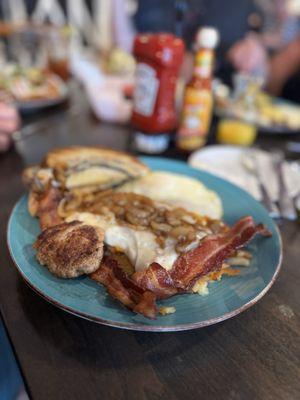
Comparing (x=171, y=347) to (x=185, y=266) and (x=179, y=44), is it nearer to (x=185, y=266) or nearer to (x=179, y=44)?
(x=185, y=266)

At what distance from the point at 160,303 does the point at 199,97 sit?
3.06 feet

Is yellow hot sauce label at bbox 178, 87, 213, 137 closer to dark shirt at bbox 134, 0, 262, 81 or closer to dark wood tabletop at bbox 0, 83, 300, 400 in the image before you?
dark wood tabletop at bbox 0, 83, 300, 400

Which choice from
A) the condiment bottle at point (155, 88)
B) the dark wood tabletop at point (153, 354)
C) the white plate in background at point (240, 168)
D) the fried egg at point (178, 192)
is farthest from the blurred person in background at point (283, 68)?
the dark wood tabletop at point (153, 354)

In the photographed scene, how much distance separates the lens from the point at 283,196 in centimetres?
118

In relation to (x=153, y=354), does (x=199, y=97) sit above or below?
above

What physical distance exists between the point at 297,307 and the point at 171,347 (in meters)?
0.31

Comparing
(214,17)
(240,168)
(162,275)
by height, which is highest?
(214,17)

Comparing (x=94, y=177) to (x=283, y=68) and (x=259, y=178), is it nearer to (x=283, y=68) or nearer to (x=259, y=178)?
(x=259, y=178)

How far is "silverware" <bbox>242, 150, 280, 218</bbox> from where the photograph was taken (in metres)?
1.11

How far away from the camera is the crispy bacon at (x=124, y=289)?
630mm

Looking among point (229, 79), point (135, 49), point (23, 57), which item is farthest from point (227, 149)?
point (23, 57)

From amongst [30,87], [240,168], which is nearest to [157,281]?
[240,168]

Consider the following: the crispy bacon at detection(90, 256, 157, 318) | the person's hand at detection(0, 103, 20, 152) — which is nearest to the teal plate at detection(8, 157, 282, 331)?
the crispy bacon at detection(90, 256, 157, 318)

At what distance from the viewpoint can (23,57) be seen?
2271 mm
